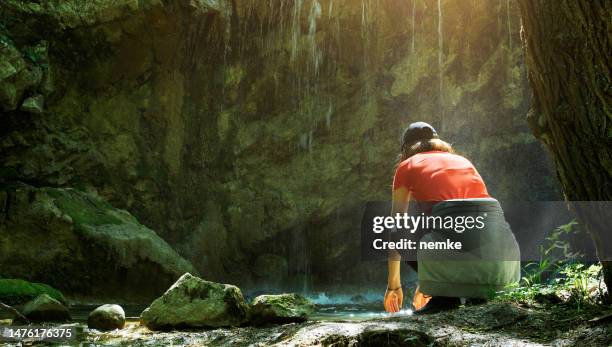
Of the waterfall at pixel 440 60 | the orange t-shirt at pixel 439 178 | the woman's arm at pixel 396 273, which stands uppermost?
the waterfall at pixel 440 60

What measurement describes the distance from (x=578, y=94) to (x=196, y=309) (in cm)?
294

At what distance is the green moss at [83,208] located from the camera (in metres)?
8.48

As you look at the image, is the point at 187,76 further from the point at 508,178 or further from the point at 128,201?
the point at 508,178

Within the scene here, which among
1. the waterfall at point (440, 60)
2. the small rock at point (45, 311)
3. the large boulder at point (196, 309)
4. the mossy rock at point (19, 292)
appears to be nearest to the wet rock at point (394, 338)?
the large boulder at point (196, 309)

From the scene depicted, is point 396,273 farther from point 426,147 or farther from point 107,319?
point 107,319

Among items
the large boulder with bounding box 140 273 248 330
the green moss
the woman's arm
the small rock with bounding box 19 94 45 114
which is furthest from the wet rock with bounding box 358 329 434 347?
the small rock with bounding box 19 94 45 114

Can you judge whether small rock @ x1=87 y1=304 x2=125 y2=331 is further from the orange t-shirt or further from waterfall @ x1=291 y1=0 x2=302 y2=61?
waterfall @ x1=291 y1=0 x2=302 y2=61

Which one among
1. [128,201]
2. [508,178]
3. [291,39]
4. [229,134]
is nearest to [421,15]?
[291,39]

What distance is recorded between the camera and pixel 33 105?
Result: 8.99 meters

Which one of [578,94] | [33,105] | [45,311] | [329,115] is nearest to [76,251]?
[33,105]

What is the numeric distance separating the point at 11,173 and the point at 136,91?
2.61 metres

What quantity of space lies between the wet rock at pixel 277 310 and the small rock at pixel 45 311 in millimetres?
1830

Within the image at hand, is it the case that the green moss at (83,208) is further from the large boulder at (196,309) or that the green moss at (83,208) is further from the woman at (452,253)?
the woman at (452,253)

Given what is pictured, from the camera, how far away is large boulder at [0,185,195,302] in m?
8.01
